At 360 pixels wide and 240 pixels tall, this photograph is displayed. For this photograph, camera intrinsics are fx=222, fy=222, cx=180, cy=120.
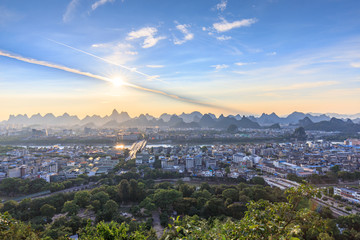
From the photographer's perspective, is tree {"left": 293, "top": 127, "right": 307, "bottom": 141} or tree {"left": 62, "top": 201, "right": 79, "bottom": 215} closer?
tree {"left": 62, "top": 201, "right": 79, "bottom": 215}

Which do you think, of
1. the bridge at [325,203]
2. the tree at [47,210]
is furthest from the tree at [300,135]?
the tree at [47,210]

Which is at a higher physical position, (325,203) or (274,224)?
(274,224)

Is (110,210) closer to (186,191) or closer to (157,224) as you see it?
(157,224)

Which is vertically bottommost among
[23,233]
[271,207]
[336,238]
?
[336,238]

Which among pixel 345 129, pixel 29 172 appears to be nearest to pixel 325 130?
pixel 345 129

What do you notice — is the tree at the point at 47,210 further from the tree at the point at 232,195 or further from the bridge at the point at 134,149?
the bridge at the point at 134,149

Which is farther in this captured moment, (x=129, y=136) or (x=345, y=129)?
(x=345, y=129)

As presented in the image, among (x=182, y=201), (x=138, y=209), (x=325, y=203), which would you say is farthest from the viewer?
(x=325, y=203)

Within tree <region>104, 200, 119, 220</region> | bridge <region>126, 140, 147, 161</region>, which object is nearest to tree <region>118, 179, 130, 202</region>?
tree <region>104, 200, 119, 220</region>

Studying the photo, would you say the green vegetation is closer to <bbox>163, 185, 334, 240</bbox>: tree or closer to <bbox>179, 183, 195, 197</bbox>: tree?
<bbox>179, 183, 195, 197</bbox>: tree

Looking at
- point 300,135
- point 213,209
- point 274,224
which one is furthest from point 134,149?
point 300,135

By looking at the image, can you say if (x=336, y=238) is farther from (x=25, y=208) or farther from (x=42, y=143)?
(x=42, y=143)
